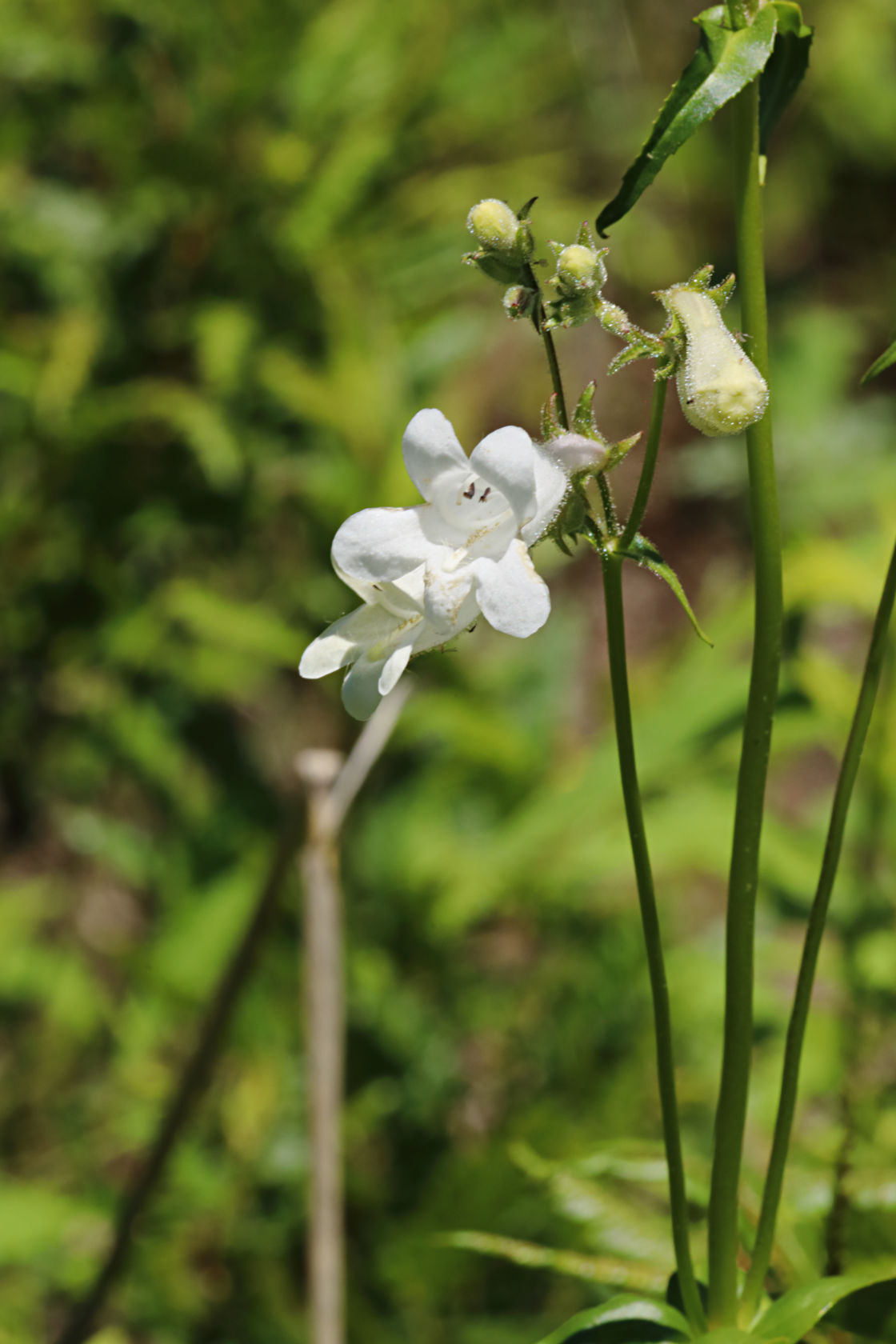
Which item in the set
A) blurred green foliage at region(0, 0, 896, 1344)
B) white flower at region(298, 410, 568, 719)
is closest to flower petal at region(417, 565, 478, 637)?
white flower at region(298, 410, 568, 719)

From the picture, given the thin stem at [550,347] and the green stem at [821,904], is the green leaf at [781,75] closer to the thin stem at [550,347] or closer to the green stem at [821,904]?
the thin stem at [550,347]

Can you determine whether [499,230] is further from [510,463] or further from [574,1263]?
[574,1263]

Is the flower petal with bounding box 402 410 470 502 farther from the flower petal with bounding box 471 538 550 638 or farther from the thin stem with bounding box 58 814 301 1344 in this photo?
the thin stem with bounding box 58 814 301 1344

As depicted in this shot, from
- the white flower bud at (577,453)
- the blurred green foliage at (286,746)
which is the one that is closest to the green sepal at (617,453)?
the white flower bud at (577,453)

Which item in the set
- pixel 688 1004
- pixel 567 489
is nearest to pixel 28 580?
pixel 688 1004

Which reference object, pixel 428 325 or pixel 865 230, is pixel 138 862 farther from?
pixel 865 230
